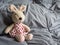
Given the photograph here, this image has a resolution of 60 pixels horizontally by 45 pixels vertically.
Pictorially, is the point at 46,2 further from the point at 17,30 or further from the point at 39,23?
the point at 17,30

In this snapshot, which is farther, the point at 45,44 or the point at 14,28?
the point at 14,28

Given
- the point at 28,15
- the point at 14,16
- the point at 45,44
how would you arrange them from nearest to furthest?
Answer: the point at 45,44, the point at 14,16, the point at 28,15

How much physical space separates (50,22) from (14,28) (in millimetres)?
433

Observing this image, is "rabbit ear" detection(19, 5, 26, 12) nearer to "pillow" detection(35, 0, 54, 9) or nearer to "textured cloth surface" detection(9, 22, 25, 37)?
"textured cloth surface" detection(9, 22, 25, 37)

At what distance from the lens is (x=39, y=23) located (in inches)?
61.1

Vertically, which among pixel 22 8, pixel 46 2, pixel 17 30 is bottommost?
pixel 17 30

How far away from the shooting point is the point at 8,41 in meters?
1.30

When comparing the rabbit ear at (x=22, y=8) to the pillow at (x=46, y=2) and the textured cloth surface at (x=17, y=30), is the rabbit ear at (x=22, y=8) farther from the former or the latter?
the pillow at (x=46, y=2)

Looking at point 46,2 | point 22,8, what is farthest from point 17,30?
point 46,2

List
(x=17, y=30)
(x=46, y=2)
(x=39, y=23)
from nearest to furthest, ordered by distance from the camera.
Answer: (x=17, y=30) < (x=39, y=23) < (x=46, y=2)

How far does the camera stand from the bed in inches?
52.5

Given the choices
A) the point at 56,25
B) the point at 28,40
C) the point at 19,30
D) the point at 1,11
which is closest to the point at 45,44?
the point at 28,40

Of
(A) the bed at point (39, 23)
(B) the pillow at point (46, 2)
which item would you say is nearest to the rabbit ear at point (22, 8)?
(A) the bed at point (39, 23)

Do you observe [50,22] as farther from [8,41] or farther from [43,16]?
[8,41]
